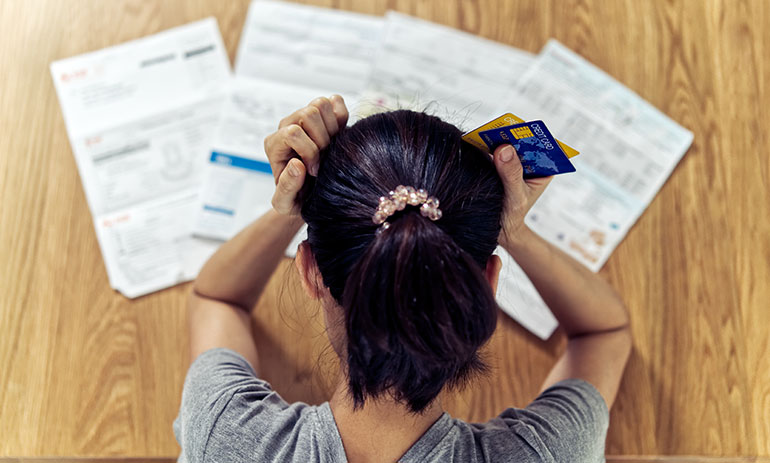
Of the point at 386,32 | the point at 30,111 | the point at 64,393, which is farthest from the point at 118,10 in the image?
the point at 64,393

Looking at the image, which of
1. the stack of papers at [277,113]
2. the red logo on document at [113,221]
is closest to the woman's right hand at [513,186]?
the stack of papers at [277,113]

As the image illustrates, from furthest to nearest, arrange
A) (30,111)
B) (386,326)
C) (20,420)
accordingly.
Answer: (30,111) → (20,420) → (386,326)

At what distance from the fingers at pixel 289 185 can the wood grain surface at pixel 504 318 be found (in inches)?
7.4

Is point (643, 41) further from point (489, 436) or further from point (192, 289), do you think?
point (192, 289)

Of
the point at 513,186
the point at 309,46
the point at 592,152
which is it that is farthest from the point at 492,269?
the point at 309,46

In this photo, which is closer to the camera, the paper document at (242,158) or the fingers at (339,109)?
the fingers at (339,109)

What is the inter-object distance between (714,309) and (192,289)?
73cm

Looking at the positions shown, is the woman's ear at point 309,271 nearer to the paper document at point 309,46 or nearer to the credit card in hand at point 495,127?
the credit card in hand at point 495,127

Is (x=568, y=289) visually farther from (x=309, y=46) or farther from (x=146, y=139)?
(x=146, y=139)

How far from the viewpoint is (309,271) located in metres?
0.57

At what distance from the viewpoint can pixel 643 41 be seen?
3.07ft

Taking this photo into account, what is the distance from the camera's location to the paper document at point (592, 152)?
881 millimetres

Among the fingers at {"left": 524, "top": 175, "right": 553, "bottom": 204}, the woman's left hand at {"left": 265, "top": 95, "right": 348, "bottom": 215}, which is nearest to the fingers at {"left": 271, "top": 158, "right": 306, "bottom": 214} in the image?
the woman's left hand at {"left": 265, "top": 95, "right": 348, "bottom": 215}

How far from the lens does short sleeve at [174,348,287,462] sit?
615 mm
